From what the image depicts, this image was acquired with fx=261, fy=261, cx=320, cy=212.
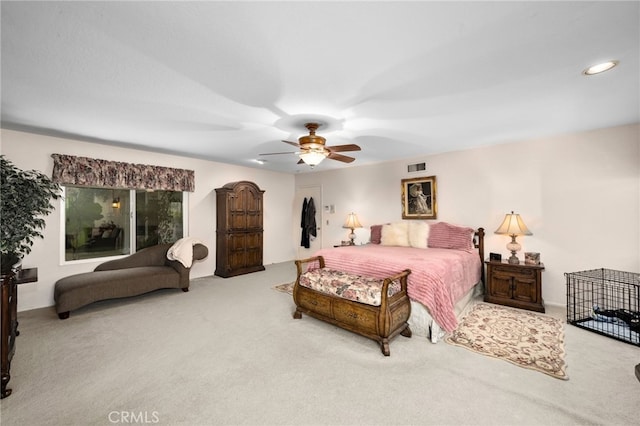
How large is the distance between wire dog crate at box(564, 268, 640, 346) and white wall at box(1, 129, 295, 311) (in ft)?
17.7

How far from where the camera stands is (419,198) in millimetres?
4809

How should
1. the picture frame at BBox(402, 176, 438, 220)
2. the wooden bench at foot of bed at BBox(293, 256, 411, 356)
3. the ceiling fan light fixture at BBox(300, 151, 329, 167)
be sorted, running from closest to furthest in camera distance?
the wooden bench at foot of bed at BBox(293, 256, 411, 356)
the ceiling fan light fixture at BBox(300, 151, 329, 167)
the picture frame at BBox(402, 176, 438, 220)

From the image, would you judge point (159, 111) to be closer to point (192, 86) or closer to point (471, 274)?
point (192, 86)

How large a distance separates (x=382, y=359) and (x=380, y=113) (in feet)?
7.77

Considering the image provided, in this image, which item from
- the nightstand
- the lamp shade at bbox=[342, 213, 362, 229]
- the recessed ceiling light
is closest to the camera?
the recessed ceiling light

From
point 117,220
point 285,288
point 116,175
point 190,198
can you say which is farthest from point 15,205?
point 285,288

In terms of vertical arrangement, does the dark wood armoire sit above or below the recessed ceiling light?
below

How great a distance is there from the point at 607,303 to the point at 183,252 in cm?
581

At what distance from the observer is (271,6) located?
4.42 ft

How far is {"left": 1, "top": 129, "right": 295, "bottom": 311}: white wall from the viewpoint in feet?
11.3

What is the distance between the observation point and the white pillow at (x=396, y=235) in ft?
14.5

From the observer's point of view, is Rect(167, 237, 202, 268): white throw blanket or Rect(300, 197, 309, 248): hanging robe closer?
Rect(167, 237, 202, 268): white throw blanket

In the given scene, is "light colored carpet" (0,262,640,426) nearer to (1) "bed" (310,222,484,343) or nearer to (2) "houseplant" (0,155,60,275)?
(1) "bed" (310,222,484,343)

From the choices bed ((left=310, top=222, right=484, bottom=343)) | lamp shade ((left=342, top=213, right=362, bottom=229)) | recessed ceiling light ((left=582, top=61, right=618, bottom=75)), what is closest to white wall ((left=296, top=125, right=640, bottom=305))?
bed ((left=310, top=222, right=484, bottom=343))
